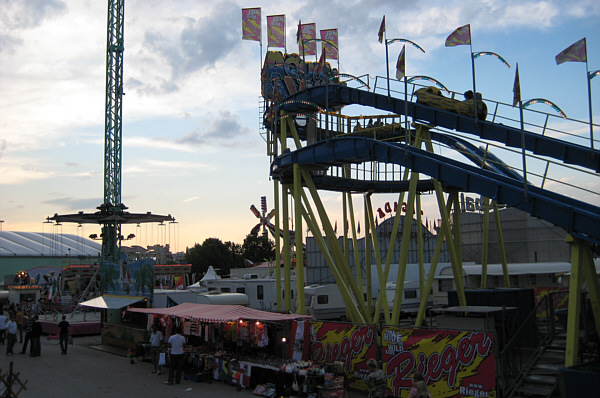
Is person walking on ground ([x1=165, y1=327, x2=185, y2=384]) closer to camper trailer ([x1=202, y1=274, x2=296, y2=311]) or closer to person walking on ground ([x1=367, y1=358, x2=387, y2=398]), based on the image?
person walking on ground ([x1=367, y1=358, x2=387, y2=398])

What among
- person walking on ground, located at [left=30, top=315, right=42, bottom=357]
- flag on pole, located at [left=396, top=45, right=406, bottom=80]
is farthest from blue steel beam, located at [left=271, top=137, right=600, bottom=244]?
person walking on ground, located at [left=30, top=315, right=42, bottom=357]

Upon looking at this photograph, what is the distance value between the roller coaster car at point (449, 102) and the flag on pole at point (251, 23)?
10.9m

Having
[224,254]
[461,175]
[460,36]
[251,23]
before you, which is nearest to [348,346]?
[461,175]

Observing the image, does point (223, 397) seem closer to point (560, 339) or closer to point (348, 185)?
point (560, 339)

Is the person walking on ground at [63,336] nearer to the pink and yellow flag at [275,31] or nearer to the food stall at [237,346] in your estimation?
the food stall at [237,346]

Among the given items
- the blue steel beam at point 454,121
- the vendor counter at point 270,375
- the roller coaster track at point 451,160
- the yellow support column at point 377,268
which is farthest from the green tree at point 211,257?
the vendor counter at point 270,375

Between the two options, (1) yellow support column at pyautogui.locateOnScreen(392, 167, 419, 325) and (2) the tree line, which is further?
(2) the tree line

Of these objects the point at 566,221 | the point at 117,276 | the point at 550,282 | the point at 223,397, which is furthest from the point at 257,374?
the point at 550,282

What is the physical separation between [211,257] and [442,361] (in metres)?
85.6

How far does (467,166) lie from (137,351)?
14.4 metres

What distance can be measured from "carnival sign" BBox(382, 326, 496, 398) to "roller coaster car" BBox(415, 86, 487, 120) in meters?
11.5

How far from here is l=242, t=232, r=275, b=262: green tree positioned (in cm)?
10769

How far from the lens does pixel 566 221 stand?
1326 centimetres

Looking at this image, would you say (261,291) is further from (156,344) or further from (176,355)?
(176,355)
